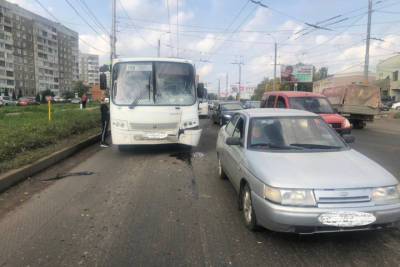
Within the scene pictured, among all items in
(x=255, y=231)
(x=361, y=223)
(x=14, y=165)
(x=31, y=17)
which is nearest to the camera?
(x=361, y=223)

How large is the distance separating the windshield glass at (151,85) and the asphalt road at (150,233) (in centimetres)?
338

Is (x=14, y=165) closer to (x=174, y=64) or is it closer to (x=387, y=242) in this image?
(x=174, y=64)

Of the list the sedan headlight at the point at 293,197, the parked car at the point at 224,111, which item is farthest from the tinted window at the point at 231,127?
the parked car at the point at 224,111

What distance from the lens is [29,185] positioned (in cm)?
705

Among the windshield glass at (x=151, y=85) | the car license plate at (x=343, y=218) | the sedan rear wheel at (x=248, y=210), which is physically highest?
the windshield glass at (x=151, y=85)

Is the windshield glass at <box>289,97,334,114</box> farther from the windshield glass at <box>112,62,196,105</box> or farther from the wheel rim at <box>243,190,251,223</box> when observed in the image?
the wheel rim at <box>243,190,251,223</box>

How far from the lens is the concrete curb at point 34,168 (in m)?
6.69

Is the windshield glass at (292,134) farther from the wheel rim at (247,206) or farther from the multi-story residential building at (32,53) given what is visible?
the multi-story residential building at (32,53)

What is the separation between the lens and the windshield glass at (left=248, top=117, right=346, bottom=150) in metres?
5.31

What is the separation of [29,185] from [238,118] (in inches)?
160

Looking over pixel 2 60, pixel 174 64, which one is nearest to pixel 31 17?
pixel 2 60

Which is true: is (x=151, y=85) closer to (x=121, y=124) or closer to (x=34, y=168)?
(x=121, y=124)

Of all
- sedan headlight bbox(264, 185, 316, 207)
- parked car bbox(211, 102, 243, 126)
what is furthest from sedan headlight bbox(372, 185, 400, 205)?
parked car bbox(211, 102, 243, 126)

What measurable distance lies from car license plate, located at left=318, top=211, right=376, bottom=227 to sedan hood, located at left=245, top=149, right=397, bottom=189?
0.91 ft
